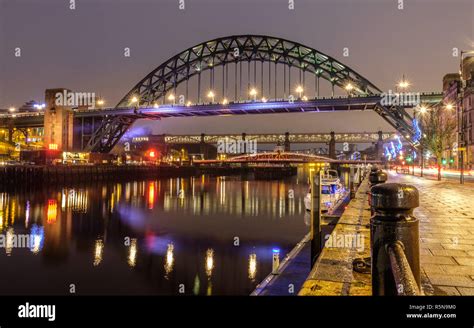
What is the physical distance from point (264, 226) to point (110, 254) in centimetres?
940

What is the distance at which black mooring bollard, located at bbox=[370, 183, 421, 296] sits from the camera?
255 cm

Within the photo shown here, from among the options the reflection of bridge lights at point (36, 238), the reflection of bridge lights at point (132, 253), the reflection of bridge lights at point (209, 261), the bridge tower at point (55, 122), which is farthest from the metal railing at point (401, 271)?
the bridge tower at point (55, 122)

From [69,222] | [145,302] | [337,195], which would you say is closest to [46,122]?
[69,222]

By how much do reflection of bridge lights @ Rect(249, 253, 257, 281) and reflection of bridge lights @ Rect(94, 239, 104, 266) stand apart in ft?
16.6

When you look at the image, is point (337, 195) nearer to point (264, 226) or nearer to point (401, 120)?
point (264, 226)

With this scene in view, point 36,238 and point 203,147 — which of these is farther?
point 203,147

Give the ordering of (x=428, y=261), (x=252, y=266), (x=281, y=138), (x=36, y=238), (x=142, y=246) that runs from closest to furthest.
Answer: (x=428, y=261)
(x=252, y=266)
(x=142, y=246)
(x=36, y=238)
(x=281, y=138)

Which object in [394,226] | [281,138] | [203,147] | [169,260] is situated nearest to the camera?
[394,226]

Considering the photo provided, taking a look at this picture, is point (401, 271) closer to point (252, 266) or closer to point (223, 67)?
point (252, 266)

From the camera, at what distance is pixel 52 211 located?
24.8m

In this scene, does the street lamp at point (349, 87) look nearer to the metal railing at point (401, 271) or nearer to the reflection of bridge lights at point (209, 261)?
the reflection of bridge lights at point (209, 261)

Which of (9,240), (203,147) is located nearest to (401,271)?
(9,240)

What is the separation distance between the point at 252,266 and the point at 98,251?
609 cm

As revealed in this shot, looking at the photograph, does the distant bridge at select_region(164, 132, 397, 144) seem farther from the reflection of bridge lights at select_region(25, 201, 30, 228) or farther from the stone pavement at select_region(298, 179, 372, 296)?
the stone pavement at select_region(298, 179, 372, 296)
